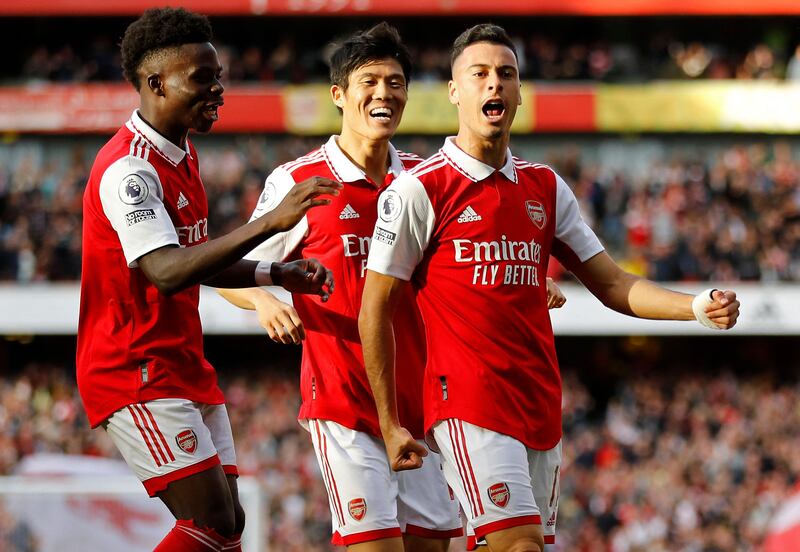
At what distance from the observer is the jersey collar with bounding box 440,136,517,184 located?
17.9 ft

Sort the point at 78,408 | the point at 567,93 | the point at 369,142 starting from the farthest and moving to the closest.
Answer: the point at 567,93 → the point at 78,408 → the point at 369,142

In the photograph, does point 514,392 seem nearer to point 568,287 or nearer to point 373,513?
point 373,513

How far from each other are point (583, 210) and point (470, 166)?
59.3ft

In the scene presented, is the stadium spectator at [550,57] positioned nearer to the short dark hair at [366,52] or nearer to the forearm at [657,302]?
the short dark hair at [366,52]

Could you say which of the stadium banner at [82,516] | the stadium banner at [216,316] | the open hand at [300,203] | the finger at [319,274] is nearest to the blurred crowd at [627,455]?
the stadium banner at [216,316]

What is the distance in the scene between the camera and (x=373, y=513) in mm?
5723

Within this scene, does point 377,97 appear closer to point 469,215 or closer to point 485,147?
point 485,147

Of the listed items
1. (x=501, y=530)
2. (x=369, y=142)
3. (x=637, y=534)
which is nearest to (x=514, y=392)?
(x=501, y=530)

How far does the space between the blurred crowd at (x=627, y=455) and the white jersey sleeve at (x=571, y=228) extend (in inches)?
464

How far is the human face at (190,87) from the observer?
5.29 meters

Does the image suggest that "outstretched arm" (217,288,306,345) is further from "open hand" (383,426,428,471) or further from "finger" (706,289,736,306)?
"finger" (706,289,736,306)

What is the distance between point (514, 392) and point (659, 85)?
22016 mm

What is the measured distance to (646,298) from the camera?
18.3ft

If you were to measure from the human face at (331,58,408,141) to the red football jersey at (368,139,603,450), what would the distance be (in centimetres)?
64
